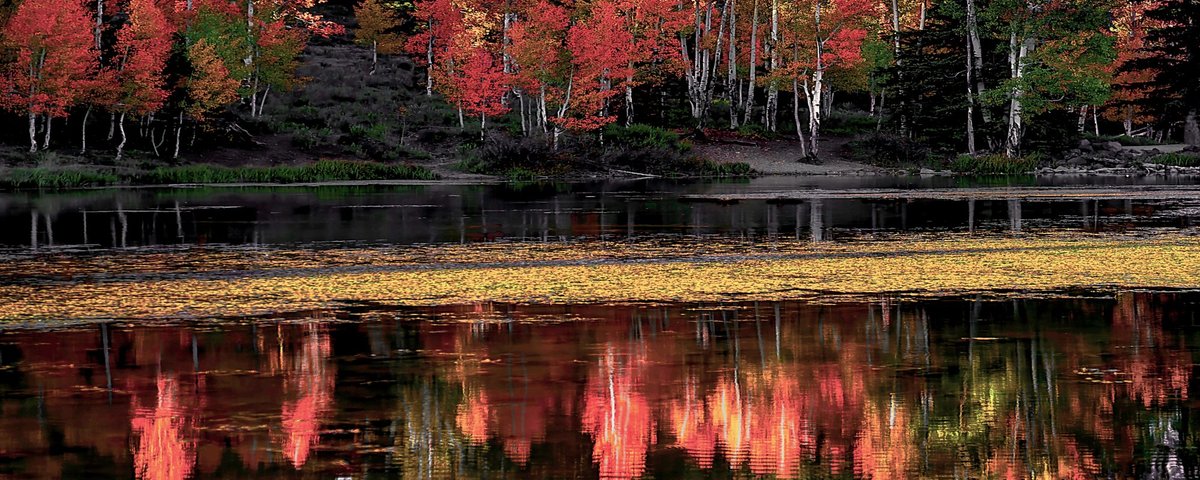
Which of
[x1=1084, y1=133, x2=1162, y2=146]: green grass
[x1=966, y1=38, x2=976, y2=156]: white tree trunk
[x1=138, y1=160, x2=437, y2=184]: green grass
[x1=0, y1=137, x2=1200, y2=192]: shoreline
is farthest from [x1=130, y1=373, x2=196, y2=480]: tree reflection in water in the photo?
[x1=1084, y1=133, x2=1162, y2=146]: green grass

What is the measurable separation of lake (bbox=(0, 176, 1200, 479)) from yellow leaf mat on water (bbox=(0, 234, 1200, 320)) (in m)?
0.09

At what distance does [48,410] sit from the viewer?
9.32 metres

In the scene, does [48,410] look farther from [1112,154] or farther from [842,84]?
[842,84]

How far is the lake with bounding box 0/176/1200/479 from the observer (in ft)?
26.3

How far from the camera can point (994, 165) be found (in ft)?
221

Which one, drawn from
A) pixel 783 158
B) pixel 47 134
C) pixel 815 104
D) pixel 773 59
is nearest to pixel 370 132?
pixel 47 134

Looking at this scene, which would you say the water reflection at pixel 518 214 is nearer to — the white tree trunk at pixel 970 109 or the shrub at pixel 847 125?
the white tree trunk at pixel 970 109

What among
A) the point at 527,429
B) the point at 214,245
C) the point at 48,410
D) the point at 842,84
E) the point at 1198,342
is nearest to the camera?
the point at 527,429

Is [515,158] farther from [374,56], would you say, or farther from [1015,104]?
[374,56]

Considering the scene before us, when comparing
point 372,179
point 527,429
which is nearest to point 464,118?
point 372,179

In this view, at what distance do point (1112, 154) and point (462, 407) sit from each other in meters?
68.8

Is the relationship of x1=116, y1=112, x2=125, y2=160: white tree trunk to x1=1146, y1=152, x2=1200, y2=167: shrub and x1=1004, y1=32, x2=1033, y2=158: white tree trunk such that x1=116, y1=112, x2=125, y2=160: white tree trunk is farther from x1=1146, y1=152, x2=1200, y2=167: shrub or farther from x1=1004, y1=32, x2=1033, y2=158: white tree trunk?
x1=1146, y1=152, x2=1200, y2=167: shrub

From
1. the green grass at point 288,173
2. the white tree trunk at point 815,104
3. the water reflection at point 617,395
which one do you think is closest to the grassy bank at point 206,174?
the green grass at point 288,173

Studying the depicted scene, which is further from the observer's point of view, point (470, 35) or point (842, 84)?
point (842, 84)
